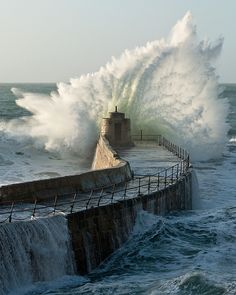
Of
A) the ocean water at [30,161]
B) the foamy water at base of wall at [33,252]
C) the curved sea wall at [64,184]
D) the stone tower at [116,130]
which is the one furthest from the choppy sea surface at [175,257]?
the stone tower at [116,130]

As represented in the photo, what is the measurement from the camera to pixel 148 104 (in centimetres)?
4341

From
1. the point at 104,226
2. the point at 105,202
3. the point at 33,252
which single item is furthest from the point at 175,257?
the point at 33,252

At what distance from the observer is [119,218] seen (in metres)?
17.7

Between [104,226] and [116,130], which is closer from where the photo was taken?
[104,226]

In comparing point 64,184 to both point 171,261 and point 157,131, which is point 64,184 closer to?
point 171,261

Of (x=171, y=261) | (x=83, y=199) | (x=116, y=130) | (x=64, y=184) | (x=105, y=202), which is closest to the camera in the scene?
(x=171, y=261)

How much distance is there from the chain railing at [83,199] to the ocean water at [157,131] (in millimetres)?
1166

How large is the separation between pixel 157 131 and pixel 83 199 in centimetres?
2387

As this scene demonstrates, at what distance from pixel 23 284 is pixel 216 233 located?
769 centimetres

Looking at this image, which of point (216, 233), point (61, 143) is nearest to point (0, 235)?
point (216, 233)

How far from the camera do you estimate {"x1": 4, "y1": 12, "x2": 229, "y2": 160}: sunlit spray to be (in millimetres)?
40781

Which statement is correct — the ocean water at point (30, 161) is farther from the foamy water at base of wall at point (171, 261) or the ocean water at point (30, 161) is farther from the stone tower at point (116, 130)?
the foamy water at base of wall at point (171, 261)

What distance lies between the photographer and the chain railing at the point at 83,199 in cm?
1577

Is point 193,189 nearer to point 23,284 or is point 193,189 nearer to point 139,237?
point 139,237
